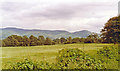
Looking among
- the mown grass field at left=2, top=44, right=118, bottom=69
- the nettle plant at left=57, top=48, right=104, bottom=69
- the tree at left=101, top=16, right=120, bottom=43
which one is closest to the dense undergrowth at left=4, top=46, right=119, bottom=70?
the nettle plant at left=57, top=48, right=104, bottom=69

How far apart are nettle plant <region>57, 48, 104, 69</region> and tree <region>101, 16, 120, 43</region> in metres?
8.53

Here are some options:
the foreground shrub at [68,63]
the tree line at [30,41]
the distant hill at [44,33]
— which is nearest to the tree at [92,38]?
the distant hill at [44,33]

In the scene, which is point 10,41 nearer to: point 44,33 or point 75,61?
point 44,33

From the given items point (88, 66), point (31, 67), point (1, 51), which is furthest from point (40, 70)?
point (1, 51)

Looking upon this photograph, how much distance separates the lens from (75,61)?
179 inches

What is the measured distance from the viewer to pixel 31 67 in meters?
4.03

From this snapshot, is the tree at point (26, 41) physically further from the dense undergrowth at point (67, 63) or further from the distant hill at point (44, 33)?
the dense undergrowth at point (67, 63)

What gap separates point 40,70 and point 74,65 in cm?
122

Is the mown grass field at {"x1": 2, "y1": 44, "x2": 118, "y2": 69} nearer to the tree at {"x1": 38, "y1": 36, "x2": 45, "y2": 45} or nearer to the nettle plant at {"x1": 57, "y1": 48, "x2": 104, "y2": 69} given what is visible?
the tree at {"x1": 38, "y1": 36, "x2": 45, "y2": 45}

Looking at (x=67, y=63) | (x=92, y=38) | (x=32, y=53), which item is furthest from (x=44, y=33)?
(x=92, y=38)

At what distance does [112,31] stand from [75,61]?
32.6ft

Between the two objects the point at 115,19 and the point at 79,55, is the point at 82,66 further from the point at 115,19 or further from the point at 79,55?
the point at 115,19

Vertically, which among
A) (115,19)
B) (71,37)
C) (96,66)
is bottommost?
(96,66)

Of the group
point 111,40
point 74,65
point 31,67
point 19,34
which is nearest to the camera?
point 31,67
